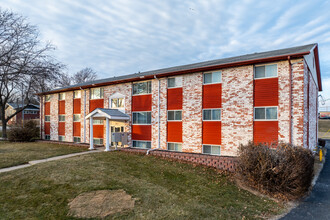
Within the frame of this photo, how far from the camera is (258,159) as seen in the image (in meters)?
7.36

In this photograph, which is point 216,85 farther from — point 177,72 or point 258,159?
point 258,159

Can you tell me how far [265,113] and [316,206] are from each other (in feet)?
17.3

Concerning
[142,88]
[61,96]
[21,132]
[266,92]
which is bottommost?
[21,132]

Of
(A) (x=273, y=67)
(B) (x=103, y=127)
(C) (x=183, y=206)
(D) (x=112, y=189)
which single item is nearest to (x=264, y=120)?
(A) (x=273, y=67)

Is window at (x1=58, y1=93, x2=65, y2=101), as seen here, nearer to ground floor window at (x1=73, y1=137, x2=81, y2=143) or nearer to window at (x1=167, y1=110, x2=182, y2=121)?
ground floor window at (x1=73, y1=137, x2=81, y2=143)

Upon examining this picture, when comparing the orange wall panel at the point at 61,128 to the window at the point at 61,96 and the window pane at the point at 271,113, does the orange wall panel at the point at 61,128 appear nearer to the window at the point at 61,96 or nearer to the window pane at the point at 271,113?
the window at the point at 61,96

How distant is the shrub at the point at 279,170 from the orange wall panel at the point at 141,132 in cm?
840

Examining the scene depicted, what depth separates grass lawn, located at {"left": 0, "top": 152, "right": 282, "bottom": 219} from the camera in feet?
18.3

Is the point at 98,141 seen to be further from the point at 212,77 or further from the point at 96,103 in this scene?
the point at 212,77

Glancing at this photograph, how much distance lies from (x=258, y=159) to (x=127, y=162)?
6.55 m

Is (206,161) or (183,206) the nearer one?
(183,206)

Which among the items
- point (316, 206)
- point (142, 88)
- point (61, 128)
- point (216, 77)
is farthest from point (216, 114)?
point (61, 128)

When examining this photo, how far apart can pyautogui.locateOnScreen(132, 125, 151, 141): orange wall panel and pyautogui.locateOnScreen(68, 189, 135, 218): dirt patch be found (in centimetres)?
838

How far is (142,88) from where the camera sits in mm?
15648
